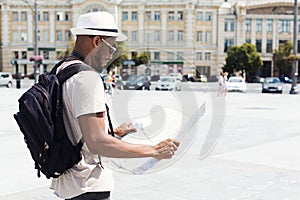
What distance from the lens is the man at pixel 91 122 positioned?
2.34m

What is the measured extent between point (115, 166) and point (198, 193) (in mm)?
3218

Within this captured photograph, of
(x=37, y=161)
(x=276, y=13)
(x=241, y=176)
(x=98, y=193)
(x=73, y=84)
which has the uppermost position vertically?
(x=276, y=13)

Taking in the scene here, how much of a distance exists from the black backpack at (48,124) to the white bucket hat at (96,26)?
0.64 feet

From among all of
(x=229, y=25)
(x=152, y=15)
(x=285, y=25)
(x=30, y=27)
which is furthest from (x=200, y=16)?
(x=30, y=27)

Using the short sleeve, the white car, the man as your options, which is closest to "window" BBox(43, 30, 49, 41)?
the white car

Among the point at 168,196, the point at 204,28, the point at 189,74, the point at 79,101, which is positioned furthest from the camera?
the point at 204,28

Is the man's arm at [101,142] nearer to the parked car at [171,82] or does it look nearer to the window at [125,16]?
the parked car at [171,82]

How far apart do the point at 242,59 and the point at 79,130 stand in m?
52.1

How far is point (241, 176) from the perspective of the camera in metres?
6.64

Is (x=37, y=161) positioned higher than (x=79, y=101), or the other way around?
(x=79, y=101)

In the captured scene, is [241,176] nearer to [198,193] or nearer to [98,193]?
[198,193]

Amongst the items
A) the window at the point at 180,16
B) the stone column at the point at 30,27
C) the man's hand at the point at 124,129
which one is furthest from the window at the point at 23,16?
the man's hand at the point at 124,129

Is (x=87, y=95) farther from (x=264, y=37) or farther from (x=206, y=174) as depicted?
(x=264, y=37)

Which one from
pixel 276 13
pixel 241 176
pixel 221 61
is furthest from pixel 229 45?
pixel 241 176
